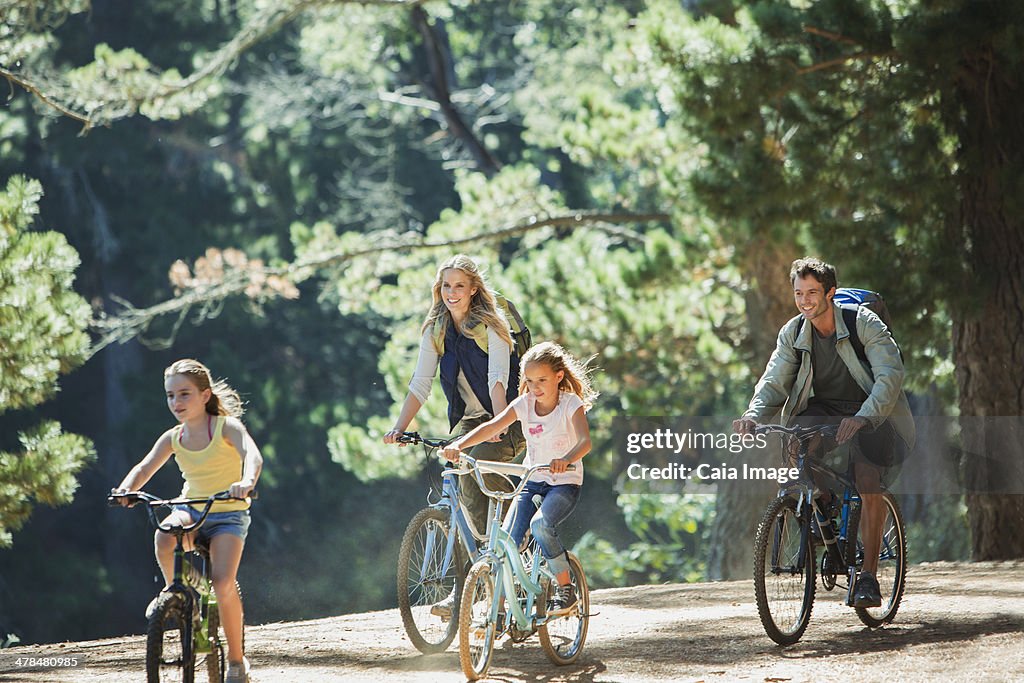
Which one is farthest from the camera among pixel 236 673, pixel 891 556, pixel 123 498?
pixel 891 556

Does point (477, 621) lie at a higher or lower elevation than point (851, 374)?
lower

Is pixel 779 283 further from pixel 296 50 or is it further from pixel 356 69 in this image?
pixel 296 50

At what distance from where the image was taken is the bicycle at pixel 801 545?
5.75 m

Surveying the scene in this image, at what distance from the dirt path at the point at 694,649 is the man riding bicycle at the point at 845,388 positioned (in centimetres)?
43

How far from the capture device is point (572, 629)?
5.66 m

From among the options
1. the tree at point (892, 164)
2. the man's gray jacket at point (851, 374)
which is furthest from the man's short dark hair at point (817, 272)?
the tree at point (892, 164)

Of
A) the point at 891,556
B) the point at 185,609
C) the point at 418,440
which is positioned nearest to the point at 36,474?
the point at 418,440

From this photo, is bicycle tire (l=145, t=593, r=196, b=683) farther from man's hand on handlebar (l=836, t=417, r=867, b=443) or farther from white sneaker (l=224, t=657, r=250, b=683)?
man's hand on handlebar (l=836, t=417, r=867, b=443)

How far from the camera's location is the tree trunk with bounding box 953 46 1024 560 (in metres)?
8.96

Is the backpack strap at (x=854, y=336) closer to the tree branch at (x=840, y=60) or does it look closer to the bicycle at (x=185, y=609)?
the bicycle at (x=185, y=609)

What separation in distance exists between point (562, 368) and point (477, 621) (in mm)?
1004

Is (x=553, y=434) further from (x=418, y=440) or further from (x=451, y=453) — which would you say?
(x=418, y=440)

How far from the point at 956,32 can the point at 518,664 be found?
4805mm

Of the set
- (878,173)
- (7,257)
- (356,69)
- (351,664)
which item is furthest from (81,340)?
(356,69)
